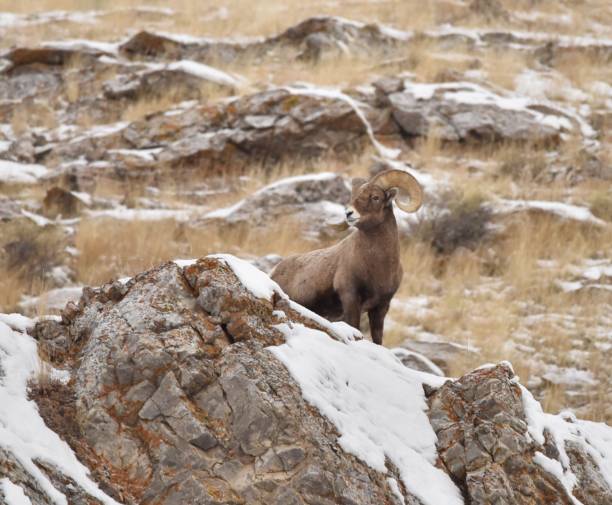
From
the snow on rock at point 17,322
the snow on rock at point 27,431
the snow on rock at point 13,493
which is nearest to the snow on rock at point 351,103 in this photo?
the snow on rock at point 17,322

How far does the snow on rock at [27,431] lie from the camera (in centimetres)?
438

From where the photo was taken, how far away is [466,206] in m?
13.9

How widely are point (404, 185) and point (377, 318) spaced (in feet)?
3.81

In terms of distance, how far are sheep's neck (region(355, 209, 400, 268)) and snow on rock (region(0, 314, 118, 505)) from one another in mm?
3032

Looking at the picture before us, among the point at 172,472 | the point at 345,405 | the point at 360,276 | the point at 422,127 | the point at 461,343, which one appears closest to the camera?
the point at 172,472

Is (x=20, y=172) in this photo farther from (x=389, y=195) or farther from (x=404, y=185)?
(x=404, y=185)

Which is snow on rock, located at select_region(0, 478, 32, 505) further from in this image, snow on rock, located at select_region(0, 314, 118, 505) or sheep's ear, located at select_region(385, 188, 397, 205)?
sheep's ear, located at select_region(385, 188, 397, 205)

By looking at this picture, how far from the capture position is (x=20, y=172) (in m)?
15.4

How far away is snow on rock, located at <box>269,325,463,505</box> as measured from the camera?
204 inches

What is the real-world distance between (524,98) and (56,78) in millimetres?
9993

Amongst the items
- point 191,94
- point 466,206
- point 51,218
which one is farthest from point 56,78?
point 466,206

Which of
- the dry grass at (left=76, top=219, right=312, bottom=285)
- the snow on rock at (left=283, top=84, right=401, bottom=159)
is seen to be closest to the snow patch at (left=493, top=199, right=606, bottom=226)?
the snow on rock at (left=283, top=84, right=401, bottom=159)

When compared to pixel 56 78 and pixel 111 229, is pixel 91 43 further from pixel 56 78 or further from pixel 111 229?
pixel 111 229

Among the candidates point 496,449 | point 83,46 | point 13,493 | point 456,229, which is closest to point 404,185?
point 496,449
